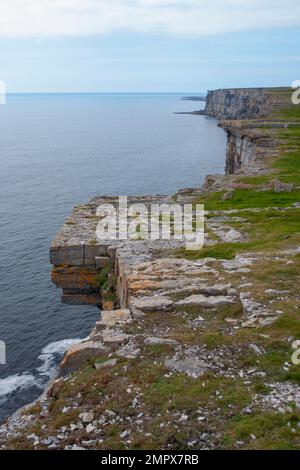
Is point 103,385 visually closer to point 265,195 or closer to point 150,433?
point 150,433

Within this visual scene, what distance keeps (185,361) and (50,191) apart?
64.9 m

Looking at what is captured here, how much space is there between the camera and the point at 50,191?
73.0 m

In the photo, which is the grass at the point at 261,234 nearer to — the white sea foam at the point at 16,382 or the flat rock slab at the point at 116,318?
the flat rock slab at the point at 116,318

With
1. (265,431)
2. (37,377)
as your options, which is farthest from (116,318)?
(37,377)

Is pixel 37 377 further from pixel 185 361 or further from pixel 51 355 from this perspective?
pixel 185 361

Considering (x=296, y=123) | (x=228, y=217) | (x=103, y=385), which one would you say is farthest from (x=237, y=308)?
(x=296, y=123)

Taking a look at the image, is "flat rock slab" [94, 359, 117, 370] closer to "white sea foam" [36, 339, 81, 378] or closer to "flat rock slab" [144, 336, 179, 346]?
"flat rock slab" [144, 336, 179, 346]

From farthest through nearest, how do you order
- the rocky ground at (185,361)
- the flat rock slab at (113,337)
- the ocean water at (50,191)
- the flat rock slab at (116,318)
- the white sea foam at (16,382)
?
the ocean water at (50,191)
the white sea foam at (16,382)
the flat rock slab at (116,318)
the flat rock slab at (113,337)
the rocky ground at (185,361)

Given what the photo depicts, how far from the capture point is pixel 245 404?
9.44 m

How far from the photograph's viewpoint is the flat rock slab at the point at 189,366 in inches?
415

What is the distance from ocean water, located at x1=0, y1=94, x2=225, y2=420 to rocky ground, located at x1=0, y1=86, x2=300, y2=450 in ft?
52.8

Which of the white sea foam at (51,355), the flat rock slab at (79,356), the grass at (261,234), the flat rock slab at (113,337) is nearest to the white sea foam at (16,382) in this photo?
the white sea foam at (51,355)

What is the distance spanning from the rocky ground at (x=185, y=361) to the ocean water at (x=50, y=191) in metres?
16.1

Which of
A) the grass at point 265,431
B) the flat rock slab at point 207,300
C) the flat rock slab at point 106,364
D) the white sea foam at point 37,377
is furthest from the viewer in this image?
the white sea foam at point 37,377
